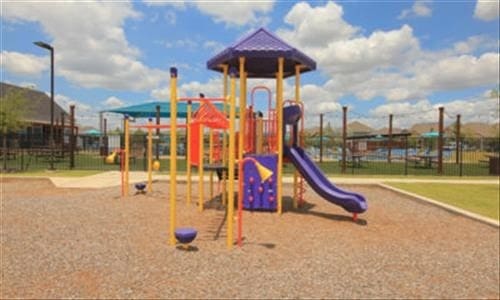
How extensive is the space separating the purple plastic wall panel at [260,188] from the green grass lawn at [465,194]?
445 cm

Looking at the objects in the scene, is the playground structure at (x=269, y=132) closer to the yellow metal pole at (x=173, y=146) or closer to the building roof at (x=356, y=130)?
the yellow metal pole at (x=173, y=146)

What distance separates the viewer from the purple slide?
816 centimetres

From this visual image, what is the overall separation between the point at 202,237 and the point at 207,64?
4.27m

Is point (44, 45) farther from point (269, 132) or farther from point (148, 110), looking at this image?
point (269, 132)

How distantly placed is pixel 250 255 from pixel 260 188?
352 cm

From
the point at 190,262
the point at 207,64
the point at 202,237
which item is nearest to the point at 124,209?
the point at 202,237

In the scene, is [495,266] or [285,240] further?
[285,240]

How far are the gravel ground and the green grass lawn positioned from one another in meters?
1.12

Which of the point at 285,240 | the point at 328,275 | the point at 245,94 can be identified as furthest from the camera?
the point at 245,94

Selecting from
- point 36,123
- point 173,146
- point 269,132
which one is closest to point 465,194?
point 269,132

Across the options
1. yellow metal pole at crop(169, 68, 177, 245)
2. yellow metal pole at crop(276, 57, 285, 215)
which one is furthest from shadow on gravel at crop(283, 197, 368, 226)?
yellow metal pole at crop(169, 68, 177, 245)

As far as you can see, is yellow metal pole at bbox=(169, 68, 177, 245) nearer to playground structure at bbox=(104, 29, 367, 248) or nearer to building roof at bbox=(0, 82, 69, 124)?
playground structure at bbox=(104, 29, 367, 248)

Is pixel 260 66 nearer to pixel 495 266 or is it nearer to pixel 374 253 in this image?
pixel 374 253

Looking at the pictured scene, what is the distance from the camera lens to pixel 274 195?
9.05m
